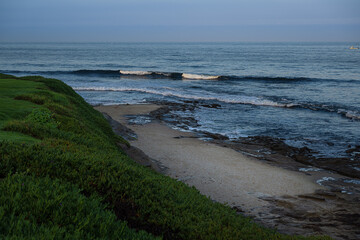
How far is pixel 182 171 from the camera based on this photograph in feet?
36.3

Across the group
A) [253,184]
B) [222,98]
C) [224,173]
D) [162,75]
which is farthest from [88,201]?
[162,75]

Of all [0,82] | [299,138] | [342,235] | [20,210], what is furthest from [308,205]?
[0,82]

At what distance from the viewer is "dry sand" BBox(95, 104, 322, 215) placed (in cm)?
936

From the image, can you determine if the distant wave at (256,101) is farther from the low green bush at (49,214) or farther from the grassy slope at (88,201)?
the low green bush at (49,214)

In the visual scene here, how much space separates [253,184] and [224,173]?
3.88 feet

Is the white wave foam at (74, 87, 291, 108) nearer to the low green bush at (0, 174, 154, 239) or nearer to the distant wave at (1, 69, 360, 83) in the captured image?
the distant wave at (1, 69, 360, 83)

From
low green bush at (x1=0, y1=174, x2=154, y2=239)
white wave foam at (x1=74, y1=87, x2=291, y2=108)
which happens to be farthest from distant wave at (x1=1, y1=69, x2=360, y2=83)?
low green bush at (x1=0, y1=174, x2=154, y2=239)

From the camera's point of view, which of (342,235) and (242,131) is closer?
(342,235)

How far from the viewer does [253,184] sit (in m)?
10.2

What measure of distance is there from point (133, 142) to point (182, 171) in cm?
425

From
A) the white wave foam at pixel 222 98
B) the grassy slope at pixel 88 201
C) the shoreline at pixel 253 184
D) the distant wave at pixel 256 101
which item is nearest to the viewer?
the grassy slope at pixel 88 201

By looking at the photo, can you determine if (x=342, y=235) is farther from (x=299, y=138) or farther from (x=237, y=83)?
(x=237, y=83)

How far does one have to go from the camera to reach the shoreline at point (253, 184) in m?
7.98

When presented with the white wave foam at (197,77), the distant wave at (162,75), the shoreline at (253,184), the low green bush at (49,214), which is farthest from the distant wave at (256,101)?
the low green bush at (49,214)
